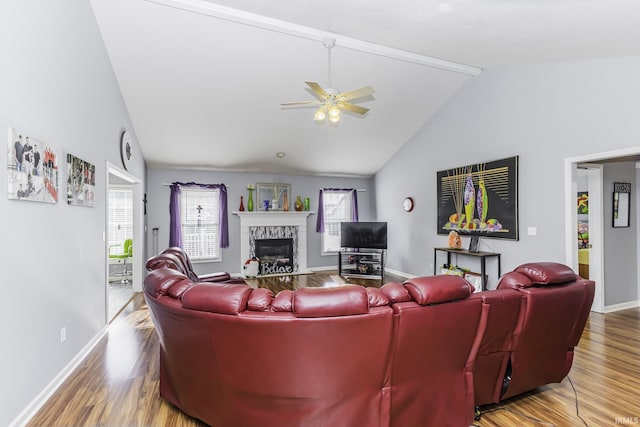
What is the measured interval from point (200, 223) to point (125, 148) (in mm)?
2758

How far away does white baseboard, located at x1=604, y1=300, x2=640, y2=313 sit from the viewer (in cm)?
453

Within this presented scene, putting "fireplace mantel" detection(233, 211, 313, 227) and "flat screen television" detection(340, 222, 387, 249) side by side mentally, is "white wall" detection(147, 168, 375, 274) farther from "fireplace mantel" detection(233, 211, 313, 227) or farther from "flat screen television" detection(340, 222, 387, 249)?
"flat screen television" detection(340, 222, 387, 249)

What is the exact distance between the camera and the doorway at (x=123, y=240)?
19.2 ft

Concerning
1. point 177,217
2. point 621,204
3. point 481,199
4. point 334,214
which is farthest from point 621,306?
point 177,217

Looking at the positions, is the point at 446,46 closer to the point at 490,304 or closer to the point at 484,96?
the point at 484,96

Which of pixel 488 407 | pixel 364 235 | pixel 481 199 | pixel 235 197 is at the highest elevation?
pixel 235 197

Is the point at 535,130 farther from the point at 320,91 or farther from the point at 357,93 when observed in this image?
the point at 320,91

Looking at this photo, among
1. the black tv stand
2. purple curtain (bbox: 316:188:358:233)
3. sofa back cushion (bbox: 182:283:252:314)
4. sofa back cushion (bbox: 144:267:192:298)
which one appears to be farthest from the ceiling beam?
purple curtain (bbox: 316:188:358:233)

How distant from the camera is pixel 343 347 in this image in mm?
1753

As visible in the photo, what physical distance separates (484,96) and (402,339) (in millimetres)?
4834

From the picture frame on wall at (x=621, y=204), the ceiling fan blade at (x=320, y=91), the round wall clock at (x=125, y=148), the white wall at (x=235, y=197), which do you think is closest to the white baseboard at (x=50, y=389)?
the round wall clock at (x=125, y=148)

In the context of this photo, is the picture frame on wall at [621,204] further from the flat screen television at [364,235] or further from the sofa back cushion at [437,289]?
the sofa back cushion at [437,289]

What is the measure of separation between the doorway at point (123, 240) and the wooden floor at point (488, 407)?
2.45 metres

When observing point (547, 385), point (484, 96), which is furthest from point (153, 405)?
point (484, 96)
